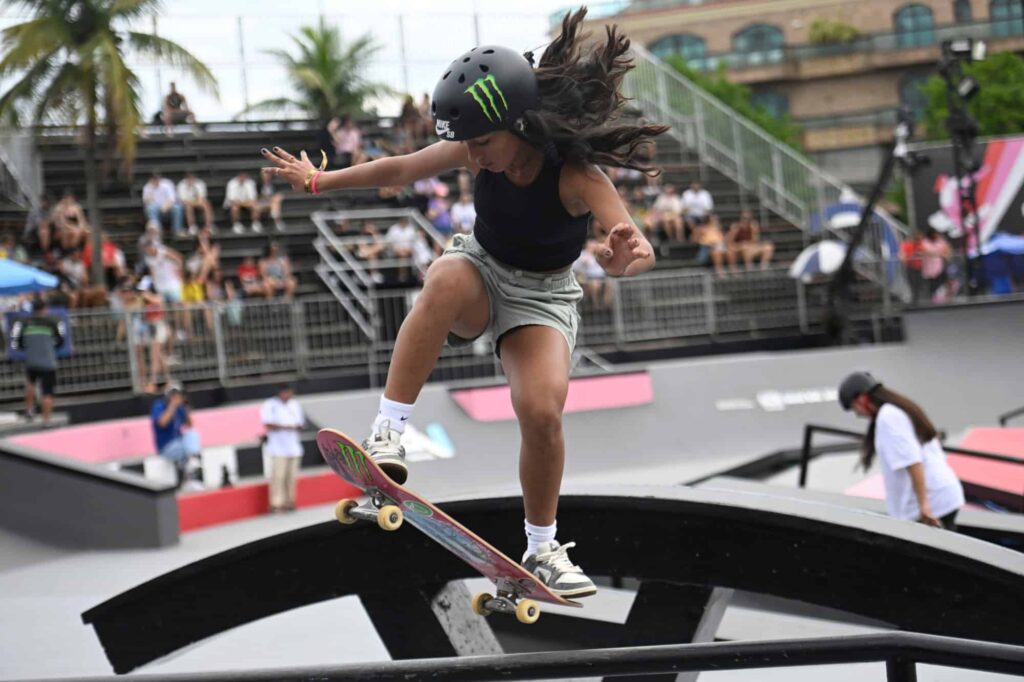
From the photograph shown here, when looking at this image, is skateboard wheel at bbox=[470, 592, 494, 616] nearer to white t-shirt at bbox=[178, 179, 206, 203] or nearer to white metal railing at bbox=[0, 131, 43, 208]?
white t-shirt at bbox=[178, 179, 206, 203]

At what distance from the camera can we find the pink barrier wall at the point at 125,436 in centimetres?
1291

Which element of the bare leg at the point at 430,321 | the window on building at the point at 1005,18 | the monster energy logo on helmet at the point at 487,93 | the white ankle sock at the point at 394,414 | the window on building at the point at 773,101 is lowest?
the white ankle sock at the point at 394,414

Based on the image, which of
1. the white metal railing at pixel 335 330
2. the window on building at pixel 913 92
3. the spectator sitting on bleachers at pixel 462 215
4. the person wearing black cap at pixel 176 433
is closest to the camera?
the person wearing black cap at pixel 176 433

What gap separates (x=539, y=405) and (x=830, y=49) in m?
55.3

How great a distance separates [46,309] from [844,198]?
42.7ft

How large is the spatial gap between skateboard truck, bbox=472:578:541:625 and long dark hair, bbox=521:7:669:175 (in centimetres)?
142

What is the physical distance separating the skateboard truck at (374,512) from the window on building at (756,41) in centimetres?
5577

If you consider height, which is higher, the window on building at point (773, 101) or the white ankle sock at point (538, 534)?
the window on building at point (773, 101)

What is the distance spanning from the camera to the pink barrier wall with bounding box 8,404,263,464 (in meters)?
12.9

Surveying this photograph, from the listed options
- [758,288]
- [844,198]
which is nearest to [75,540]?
[758,288]

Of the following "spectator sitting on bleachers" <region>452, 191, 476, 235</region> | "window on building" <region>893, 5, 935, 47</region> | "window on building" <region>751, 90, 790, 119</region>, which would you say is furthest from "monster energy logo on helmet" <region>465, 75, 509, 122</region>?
"window on building" <region>751, 90, 790, 119</region>

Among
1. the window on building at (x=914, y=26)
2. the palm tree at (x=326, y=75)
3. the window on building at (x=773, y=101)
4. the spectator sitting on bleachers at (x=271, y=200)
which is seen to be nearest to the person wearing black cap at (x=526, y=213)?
the spectator sitting on bleachers at (x=271, y=200)

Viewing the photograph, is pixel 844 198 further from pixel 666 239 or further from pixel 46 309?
pixel 46 309

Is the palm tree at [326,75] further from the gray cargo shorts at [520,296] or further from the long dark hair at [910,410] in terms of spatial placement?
the gray cargo shorts at [520,296]
